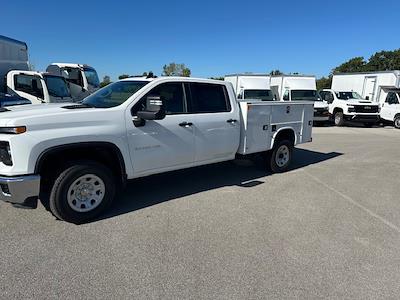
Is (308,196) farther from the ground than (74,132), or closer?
closer

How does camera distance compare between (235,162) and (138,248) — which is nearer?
A: (138,248)

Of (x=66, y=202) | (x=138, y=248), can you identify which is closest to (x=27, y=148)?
(x=66, y=202)

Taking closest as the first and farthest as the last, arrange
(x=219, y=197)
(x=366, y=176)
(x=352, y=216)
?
(x=352, y=216) → (x=219, y=197) → (x=366, y=176)

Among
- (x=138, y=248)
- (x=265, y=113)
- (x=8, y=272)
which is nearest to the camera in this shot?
(x=8, y=272)

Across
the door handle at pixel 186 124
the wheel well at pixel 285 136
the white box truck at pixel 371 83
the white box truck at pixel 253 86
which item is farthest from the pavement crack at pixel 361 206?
the white box truck at pixel 371 83

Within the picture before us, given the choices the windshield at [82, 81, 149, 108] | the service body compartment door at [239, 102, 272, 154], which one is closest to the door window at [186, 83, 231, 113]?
the service body compartment door at [239, 102, 272, 154]

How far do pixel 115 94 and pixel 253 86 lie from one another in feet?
50.8

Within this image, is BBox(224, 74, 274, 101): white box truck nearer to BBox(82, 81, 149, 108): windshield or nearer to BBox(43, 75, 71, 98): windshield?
BBox(43, 75, 71, 98): windshield

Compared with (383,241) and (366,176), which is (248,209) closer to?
(383,241)

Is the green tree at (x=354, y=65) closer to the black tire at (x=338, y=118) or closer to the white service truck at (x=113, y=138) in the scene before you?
the black tire at (x=338, y=118)

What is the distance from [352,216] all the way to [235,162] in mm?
3521

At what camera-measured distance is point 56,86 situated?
39.0ft

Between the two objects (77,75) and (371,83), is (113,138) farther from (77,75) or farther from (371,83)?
(371,83)

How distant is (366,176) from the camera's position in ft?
→ 23.0
